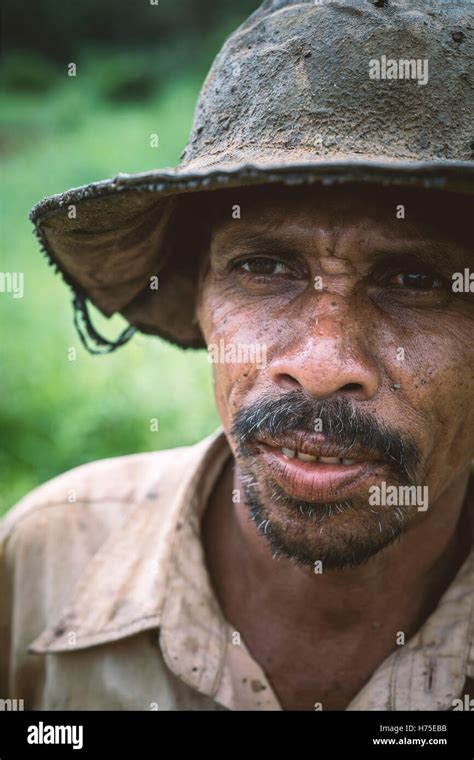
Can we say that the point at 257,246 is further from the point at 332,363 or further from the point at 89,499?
the point at 89,499

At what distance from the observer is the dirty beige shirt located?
239 cm

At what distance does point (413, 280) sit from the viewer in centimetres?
217

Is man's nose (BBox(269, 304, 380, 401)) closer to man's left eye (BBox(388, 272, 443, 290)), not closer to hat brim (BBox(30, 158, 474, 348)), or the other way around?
man's left eye (BBox(388, 272, 443, 290))

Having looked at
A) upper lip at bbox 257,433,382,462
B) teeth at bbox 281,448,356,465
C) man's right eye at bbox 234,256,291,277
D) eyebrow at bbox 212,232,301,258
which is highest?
eyebrow at bbox 212,232,301,258

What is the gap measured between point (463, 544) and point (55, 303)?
194 inches

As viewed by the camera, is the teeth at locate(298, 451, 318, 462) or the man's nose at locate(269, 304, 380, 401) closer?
the man's nose at locate(269, 304, 380, 401)

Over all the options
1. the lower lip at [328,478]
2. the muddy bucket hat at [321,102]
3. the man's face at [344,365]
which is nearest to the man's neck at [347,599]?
the man's face at [344,365]

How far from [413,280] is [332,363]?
0.36 m

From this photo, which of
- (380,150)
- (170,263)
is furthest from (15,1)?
(380,150)

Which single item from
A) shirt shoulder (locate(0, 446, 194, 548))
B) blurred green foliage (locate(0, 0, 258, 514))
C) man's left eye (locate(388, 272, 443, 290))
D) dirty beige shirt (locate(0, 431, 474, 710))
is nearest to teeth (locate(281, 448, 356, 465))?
man's left eye (locate(388, 272, 443, 290))

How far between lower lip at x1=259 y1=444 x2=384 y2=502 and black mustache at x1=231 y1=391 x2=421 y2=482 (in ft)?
0.19

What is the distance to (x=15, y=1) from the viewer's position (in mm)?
9797

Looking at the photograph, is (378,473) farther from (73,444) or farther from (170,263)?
(73,444)

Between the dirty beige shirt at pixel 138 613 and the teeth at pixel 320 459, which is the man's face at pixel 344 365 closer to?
the teeth at pixel 320 459
